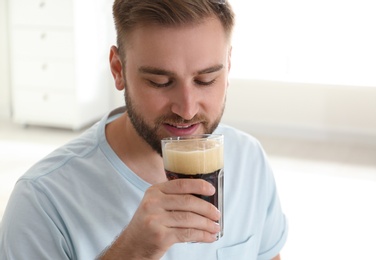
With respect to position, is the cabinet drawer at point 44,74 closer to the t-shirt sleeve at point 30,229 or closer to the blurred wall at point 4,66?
the blurred wall at point 4,66

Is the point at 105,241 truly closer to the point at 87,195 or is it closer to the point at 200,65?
the point at 87,195

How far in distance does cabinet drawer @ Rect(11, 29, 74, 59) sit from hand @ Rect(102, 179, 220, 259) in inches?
160

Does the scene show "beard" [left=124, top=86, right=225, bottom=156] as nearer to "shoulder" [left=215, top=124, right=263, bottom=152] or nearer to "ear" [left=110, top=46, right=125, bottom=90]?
"ear" [left=110, top=46, right=125, bottom=90]

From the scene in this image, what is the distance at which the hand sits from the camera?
3.41ft

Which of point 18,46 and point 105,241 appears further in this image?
point 18,46

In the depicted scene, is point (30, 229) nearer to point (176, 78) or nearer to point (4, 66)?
point (176, 78)

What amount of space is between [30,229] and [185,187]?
0.33 metres

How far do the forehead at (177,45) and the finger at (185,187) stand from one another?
0.26 meters

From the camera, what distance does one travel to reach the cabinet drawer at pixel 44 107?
16.7 ft

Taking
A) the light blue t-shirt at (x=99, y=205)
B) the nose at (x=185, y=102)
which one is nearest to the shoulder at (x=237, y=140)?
the light blue t-shirt at (x=99, y=205)

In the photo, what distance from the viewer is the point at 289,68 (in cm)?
512

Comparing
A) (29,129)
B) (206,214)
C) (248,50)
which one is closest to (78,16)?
(29,129)

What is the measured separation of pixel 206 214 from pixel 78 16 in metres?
4.12

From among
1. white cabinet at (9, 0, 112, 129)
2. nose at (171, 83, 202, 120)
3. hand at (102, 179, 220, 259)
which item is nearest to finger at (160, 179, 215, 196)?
hand at (102, 179, 220, 259)
